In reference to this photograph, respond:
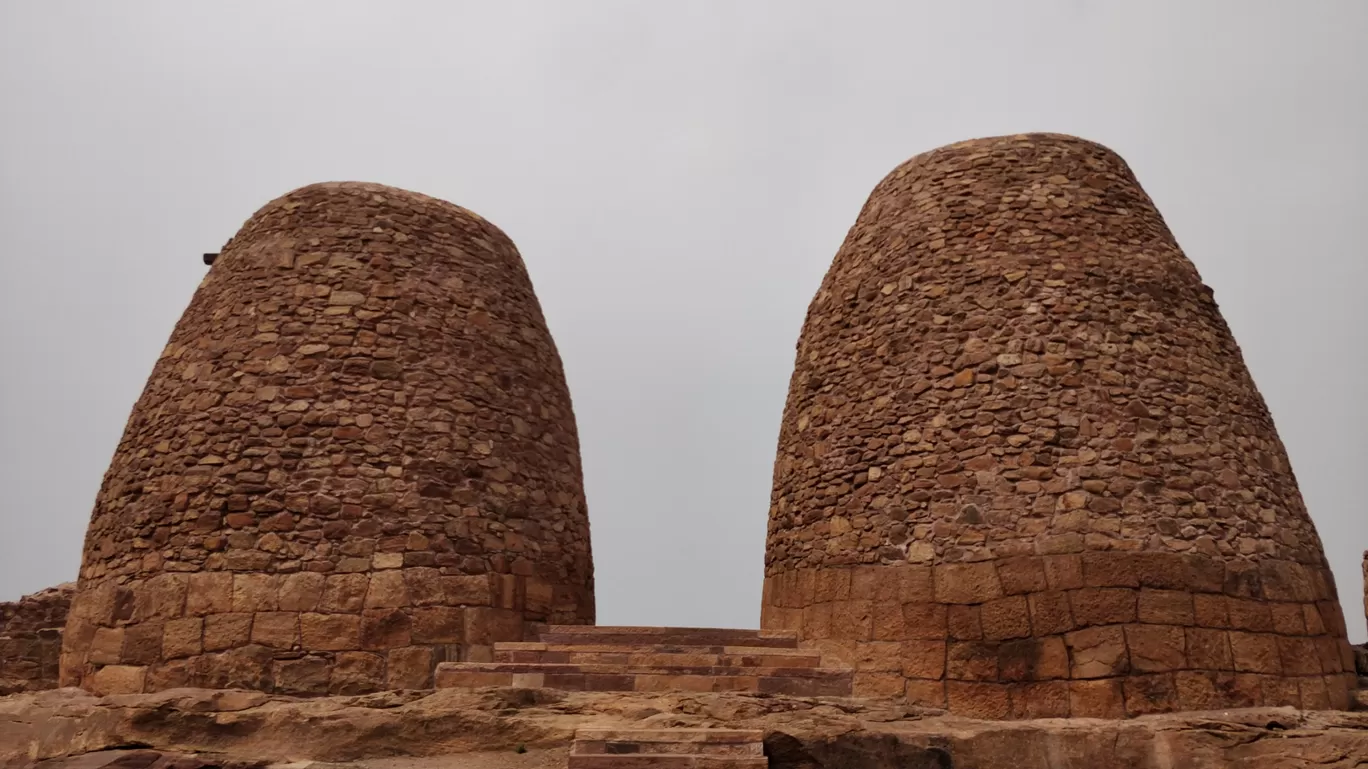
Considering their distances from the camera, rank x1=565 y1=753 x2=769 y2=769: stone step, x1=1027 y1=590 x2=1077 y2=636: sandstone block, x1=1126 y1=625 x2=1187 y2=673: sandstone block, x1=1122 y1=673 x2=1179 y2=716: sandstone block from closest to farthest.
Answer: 1. x1=565 y1=753 x2=769 y2=769: stone step
2. x1=1122 y1=673 x2=1179 y2=716: sandstone block
3. x1=1126 y1=625 x2=1187 y2=673: sandstone block
4. x1=1027 y1=590 x2=1077 y2=636: sandstone block

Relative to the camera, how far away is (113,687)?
8.59 m

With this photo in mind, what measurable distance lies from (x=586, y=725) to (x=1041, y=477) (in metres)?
3.96

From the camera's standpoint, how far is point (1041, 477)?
8.57m

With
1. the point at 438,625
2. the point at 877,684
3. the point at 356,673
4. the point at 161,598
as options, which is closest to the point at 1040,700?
the point at 877,684

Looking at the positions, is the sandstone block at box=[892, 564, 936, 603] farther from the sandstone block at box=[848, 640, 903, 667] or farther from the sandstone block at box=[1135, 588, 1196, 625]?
the sandstone block at box=[1135, 588, 1196, 625]

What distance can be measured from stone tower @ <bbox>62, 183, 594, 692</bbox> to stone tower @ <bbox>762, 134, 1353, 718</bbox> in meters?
2.62

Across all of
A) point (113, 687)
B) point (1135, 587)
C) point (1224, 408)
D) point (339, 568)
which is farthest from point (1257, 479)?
point (113, 687)

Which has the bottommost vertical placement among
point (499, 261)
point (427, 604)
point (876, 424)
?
point (427, 604)

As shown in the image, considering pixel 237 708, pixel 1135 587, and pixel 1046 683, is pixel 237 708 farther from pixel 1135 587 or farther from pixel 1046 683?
pixel 1135 587

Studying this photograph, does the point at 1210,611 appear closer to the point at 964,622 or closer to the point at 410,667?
the point at 964,622

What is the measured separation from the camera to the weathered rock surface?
723 cm

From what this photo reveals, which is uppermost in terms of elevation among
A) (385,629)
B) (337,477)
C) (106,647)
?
(337,477)

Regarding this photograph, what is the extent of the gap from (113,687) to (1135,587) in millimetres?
7832

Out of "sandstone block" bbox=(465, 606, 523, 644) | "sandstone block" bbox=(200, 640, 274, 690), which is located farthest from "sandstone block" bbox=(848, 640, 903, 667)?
"sandstone block" bbox=(200, 640, 274, 690)
